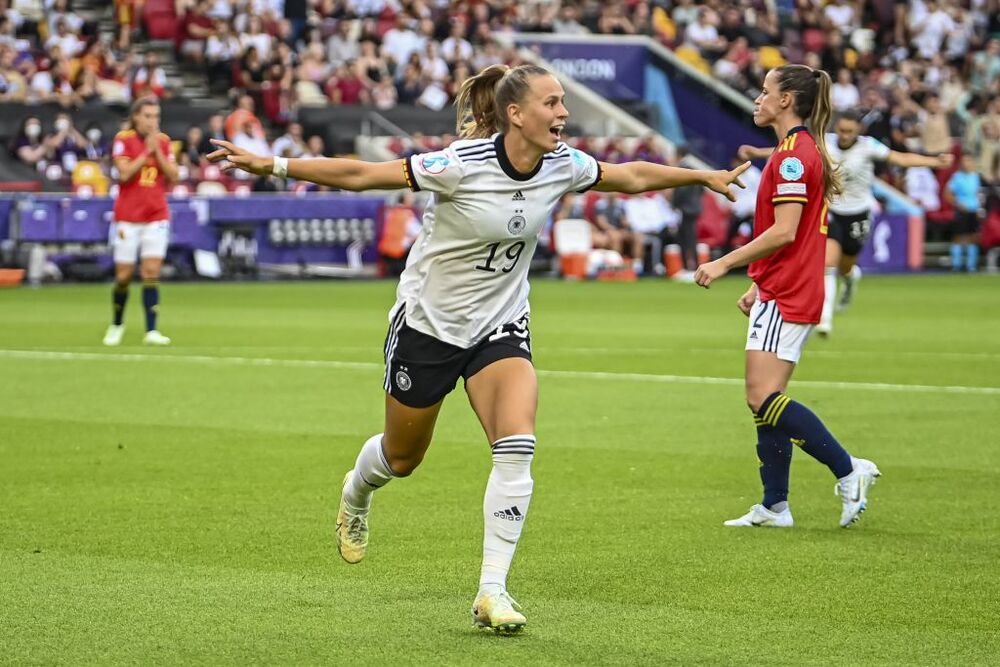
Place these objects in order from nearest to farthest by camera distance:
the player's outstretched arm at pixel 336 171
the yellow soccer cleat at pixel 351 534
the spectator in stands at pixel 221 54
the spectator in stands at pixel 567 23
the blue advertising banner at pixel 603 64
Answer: the player's outstretched arm at pixel 336 171
the yellow soccer cleat at pixel 351 534
the spectator in stands at pixel 221 54
the blue advertising banner at pixel 603 64
the spectator in stands at pixel 567 23

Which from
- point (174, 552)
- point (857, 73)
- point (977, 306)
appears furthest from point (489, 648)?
point (857, 73)

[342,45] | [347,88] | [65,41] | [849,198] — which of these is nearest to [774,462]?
[849,198]

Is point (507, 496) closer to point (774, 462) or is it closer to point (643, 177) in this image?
point (643, 177)

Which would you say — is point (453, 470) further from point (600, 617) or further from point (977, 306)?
point (977, 306)

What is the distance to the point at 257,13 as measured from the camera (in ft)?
117

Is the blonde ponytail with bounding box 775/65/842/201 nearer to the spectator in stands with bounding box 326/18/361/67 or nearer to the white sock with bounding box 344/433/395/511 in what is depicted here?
the white sock with bounding box 344/433/395/511

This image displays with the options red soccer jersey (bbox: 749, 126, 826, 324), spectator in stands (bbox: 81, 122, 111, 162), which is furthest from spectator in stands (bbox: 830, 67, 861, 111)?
red soccer jersey (bbox: 749, 126, 826, 324)

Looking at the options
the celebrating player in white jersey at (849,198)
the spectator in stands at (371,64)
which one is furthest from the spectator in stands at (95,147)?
the celebrating player in white jersey at (849,198)

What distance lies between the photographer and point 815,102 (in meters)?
8.47

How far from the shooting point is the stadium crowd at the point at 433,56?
32.4 metres

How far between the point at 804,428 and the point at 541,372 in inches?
299

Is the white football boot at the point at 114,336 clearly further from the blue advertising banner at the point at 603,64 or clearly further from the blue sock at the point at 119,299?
the blue advertising banner at the point at 603,64

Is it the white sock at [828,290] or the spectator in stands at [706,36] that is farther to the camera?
the spectator in stands at [706,36]

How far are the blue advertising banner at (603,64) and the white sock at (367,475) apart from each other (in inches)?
1262
